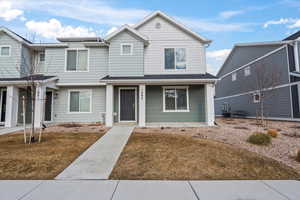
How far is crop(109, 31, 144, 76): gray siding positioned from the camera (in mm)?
11852

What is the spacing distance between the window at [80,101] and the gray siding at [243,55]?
1684cm

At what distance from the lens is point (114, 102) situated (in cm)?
1200

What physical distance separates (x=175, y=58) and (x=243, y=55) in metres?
11.0

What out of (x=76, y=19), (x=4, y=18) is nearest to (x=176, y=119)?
(x=76, y=19)

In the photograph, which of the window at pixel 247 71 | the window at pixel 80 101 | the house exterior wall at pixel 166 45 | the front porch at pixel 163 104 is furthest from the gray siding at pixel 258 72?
the window at pixel 80 101

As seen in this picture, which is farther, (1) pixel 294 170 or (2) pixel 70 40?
(2) pixel 70 40

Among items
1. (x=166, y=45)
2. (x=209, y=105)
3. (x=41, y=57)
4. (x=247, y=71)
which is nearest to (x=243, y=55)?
(x=247, y=71)

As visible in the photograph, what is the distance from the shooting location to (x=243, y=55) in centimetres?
1870

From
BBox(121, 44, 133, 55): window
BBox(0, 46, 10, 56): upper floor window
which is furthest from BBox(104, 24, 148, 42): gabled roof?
BBox(0, 46, 10, 56): upper floor window

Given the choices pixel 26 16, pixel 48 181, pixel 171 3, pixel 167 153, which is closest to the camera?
pixel 48 181

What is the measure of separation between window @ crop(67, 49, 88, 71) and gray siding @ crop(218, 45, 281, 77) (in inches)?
655

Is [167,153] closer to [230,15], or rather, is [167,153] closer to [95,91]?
[95,91]
